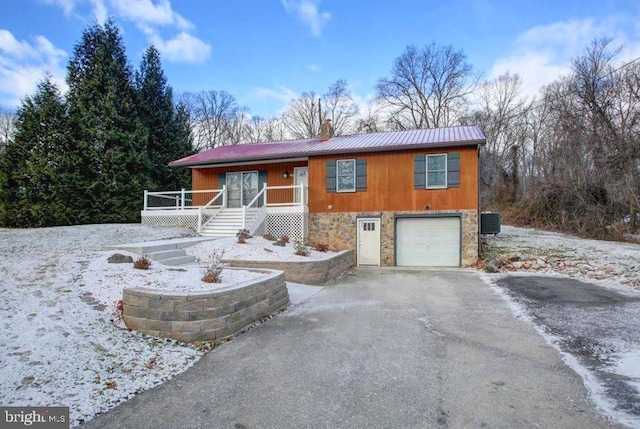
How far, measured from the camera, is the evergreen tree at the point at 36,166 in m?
15.6

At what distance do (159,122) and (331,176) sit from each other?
49.7ft

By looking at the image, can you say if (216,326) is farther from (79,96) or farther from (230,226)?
(79,96)

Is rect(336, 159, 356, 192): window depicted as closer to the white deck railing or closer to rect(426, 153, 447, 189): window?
the white deck railing

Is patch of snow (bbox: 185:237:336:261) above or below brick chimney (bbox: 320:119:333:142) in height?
below

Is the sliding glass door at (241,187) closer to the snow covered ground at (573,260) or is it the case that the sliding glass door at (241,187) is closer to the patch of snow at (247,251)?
the patch of snow at (247,251)

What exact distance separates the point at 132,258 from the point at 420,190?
9301 mm

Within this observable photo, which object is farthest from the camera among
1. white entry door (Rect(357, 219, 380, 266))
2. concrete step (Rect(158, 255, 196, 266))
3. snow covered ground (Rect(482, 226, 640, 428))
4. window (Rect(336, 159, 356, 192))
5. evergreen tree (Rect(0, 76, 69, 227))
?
evergreen tree (Rect(0, 76, 69, 227))

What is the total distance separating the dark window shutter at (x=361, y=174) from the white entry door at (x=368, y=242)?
126cm

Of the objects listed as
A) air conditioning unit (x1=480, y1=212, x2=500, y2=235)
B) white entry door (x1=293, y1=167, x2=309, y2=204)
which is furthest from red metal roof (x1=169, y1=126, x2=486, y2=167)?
air conditioning unit (x1=480, y1=212, x2=500, y2=235)

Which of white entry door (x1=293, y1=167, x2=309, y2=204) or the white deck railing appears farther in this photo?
white entry door (x1=293, y1=167, x2=309, y2=204)

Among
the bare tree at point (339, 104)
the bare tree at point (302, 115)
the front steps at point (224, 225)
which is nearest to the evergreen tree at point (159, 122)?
the front steps at point (224, 225)

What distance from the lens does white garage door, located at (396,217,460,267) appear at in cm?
1232

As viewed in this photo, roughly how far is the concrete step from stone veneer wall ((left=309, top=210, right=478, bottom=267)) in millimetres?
5682

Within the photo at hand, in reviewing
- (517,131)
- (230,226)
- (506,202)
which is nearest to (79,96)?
(230,226)
